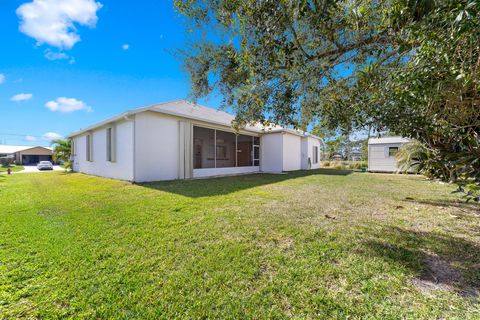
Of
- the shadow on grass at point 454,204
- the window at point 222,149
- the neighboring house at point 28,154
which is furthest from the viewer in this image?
the neighboring house at point 28,154

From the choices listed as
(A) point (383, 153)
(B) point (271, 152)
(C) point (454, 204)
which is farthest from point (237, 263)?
(A) point (383, 153)

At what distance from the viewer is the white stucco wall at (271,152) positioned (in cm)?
1430

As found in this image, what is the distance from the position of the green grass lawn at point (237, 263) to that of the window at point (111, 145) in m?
5.18

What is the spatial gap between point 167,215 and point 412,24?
15.6ft

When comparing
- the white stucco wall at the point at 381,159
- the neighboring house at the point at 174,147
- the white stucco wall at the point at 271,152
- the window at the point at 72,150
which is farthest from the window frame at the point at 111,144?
the white stucco wall at the point at 381,159

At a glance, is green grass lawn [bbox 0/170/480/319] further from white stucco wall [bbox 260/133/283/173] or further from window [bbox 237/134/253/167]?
white stucco wall [bbox 260/133/283/173]

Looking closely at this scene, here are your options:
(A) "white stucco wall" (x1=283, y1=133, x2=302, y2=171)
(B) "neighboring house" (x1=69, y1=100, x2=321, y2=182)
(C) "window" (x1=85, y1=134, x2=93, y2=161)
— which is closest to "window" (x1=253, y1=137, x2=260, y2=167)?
(B) "neighboring house" (x1=69, y1=100, x2=321, y2=182)

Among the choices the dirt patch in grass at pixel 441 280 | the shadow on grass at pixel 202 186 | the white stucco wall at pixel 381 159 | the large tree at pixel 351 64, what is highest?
the large tree at pixel 351 64

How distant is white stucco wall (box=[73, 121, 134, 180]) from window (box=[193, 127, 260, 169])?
318 centimetres

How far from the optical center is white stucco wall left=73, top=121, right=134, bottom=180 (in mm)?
8844

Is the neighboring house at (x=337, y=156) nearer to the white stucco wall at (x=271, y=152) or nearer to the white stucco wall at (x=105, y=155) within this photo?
the white stucco wall at (x=271, y=152)

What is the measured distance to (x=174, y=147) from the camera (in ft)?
31.6

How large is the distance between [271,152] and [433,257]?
12188 mm

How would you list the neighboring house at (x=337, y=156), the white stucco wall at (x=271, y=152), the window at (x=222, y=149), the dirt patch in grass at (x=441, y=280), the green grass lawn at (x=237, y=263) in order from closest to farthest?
the green grass lawn at (x=237, y=263) → the dirt patch in grass at (x=441, y=280) → the window at (x=222, y=149) → the white stucco wall at (x=271, y=152) → the neighboring house at (x=337, y=156)
